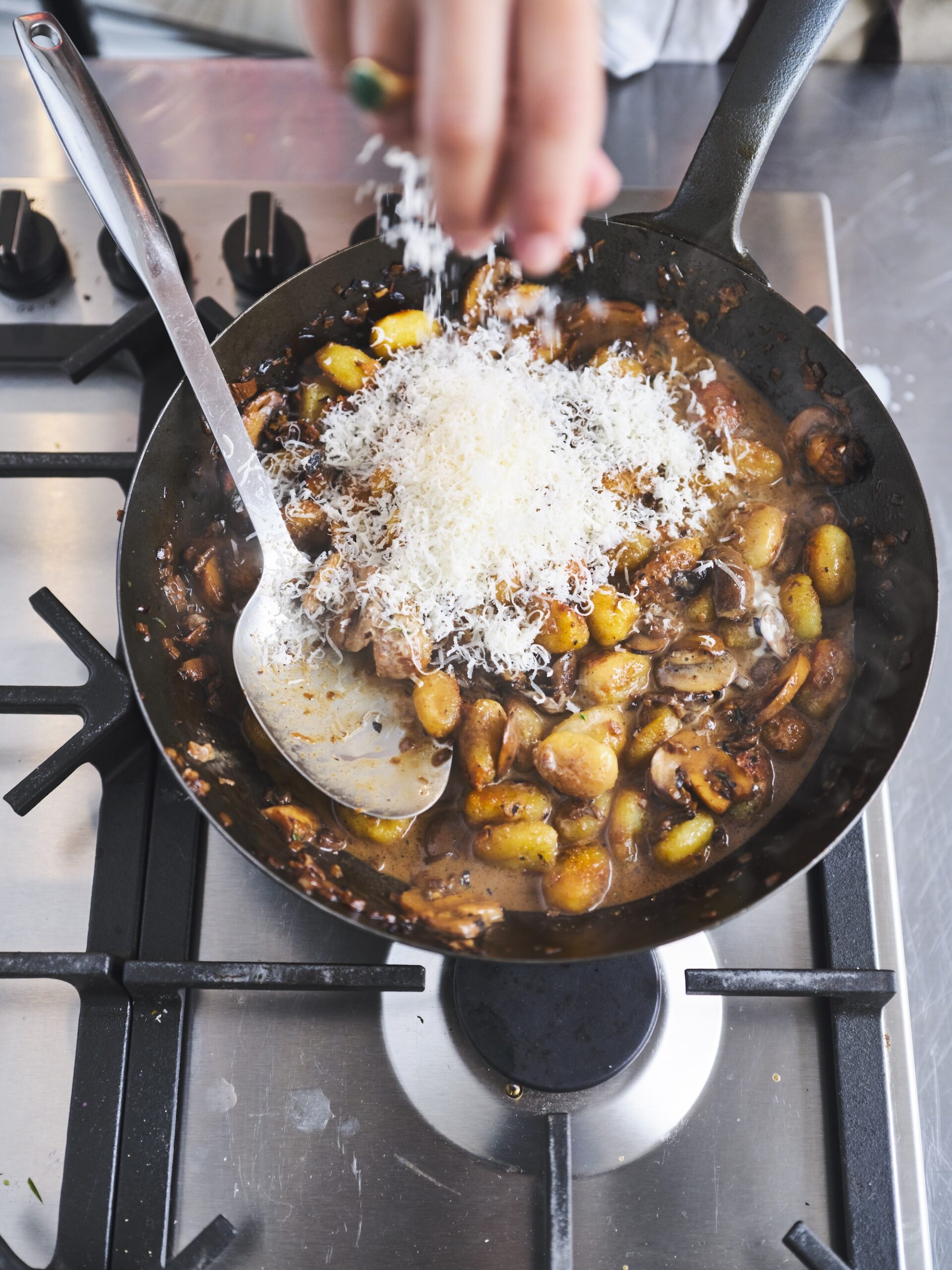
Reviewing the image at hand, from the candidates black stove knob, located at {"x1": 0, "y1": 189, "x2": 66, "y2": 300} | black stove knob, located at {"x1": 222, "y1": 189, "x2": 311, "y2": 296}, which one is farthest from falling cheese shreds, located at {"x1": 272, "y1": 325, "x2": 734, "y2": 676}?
black stove knob, located at {"x1": 0, "y1": 189, "x2": 66, "y2": 300}

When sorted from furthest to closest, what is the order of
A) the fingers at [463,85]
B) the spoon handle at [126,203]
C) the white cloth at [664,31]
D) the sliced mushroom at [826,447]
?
the white cloth at [664,31], the sliced mushroom at [826,447], the spoon handle at [126,203], the fingers at [463,85]

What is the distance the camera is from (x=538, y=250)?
540mm

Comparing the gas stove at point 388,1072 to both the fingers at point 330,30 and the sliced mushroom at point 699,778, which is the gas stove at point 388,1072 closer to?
the sliced mushroom at point 699,778

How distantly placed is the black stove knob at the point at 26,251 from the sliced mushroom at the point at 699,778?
1028mm

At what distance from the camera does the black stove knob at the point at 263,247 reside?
1236 millimetres

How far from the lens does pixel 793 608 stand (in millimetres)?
1126

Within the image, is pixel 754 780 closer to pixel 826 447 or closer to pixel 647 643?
pixel 647 643

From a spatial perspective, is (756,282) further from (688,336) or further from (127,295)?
(127,295)

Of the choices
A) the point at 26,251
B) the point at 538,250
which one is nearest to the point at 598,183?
the point at 538,250

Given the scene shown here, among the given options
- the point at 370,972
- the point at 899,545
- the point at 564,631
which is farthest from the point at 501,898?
the point at 899,545

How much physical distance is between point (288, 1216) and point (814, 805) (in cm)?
69

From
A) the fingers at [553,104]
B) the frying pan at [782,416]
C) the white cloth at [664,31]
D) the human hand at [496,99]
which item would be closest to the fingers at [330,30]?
the human hand at [496,99]

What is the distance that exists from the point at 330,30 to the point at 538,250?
0.18 meters

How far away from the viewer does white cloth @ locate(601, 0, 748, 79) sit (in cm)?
150
